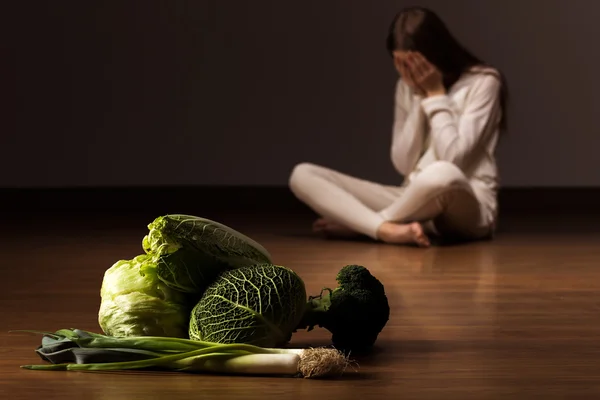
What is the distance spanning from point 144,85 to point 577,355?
4860mm

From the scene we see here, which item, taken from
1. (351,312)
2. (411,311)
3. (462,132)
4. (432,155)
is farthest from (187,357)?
(432,155)

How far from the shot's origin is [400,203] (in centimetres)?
406

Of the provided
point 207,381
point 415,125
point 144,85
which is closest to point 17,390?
point 207,381

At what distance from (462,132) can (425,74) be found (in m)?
0.27

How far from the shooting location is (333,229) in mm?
4312

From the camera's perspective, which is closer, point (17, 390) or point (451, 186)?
point (17, 390)

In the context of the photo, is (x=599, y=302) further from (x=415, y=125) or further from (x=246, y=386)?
(x=415, y=125)

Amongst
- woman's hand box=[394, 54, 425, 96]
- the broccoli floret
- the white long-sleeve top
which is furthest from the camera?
woman's hand box=[394, 54, 425, 96]

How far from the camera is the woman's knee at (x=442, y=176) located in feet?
12.9

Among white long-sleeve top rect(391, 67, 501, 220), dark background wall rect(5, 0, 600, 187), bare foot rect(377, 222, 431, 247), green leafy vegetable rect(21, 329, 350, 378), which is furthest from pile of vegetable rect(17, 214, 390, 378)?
dark background wall rect(5, 0, 600, 187)

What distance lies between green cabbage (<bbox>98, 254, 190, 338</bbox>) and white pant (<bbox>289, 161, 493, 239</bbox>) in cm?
205

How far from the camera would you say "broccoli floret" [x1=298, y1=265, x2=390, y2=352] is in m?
2.10

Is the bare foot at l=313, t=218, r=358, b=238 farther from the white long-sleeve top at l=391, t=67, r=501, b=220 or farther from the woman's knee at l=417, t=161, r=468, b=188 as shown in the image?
the woman's knee at l=417, t=161, r=468, b=188

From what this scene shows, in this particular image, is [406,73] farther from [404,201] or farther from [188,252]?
[188,252]
